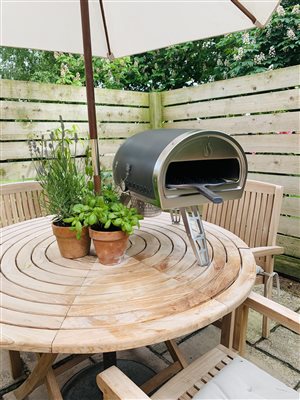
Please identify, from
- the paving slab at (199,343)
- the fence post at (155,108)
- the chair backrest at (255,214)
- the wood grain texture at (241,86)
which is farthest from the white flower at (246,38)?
the paving slab at (199,343)

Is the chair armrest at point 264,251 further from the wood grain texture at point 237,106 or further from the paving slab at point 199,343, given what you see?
the wood grain texture at point 237,106

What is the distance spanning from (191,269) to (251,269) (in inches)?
9.1

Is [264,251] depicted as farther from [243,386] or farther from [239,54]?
[239,54]

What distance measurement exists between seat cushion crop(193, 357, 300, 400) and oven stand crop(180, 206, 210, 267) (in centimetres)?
37

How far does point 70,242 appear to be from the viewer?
1.19 metres

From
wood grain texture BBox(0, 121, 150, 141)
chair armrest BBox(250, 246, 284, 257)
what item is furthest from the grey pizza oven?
wood grain texture BBox(0, 121, 150, 141)

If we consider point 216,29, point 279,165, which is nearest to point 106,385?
point 216,29

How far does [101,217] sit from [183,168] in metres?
0.44

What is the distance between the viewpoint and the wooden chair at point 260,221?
175cm

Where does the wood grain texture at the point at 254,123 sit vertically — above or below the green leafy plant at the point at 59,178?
above

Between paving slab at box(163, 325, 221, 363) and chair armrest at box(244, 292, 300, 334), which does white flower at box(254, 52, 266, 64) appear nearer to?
paving slab at box(163, 325, 221, 363)

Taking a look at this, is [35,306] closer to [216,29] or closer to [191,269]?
[191,269]

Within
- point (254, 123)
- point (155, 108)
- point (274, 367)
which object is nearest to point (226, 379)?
point (274, 367)

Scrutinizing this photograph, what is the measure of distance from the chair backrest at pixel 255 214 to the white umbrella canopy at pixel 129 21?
94cm
